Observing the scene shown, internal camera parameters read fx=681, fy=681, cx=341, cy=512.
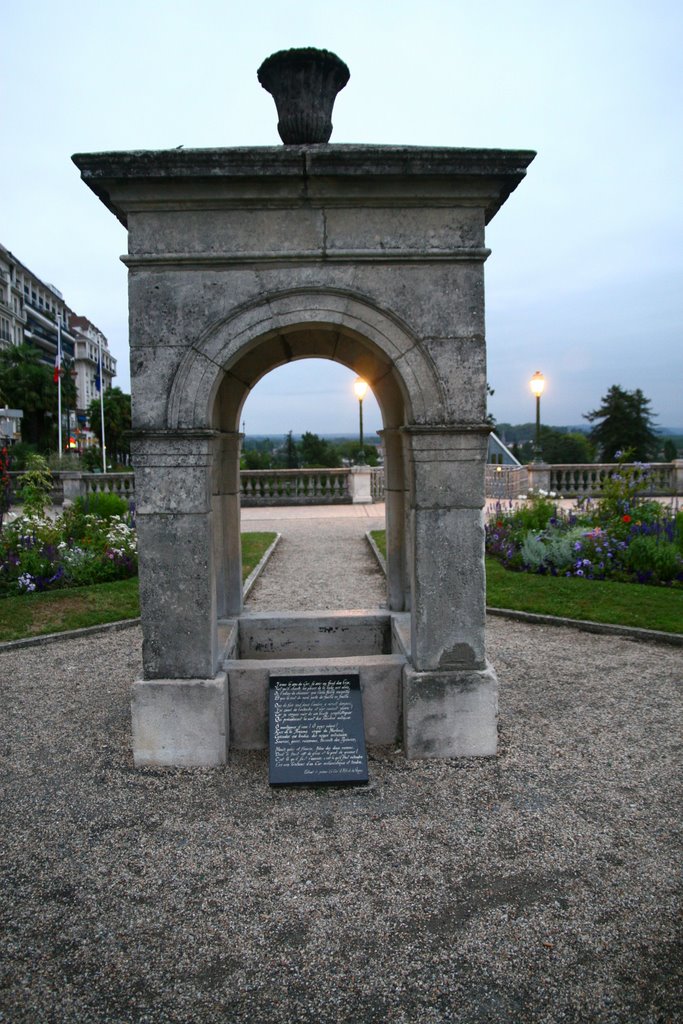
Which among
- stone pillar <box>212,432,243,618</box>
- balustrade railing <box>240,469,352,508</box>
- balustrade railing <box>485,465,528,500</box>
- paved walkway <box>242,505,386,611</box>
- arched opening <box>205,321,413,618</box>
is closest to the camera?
arched opening <box>205,321,413,618</box>

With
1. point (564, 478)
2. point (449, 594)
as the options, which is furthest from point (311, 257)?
point (564, 478)

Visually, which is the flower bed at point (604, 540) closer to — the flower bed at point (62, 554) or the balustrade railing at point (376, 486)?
the flower bed at point (62, 554)

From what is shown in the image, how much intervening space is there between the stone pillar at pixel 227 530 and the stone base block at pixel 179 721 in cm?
163

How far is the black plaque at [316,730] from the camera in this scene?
4703 millimetres

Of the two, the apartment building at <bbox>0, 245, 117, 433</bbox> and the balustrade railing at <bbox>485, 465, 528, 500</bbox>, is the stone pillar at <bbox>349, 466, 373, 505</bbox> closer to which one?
the balustrade railing at <bbox>485, 465, 528, 500</bbox>

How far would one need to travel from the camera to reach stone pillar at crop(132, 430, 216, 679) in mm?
4906

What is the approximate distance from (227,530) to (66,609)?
403 cm

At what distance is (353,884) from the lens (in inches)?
144

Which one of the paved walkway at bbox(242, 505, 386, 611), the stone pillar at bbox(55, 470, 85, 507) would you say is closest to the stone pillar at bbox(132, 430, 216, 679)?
the paved walkway at bbox(242, 505, 386, 611)

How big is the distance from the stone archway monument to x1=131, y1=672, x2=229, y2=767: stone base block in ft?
0.03

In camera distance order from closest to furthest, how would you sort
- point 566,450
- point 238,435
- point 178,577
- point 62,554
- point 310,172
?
point 310,172 < point 178,577 < point 238,435 < point 62,554 < point 566,450

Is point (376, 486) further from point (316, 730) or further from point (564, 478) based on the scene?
point (316, 730)

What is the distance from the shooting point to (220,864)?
12.6 feet

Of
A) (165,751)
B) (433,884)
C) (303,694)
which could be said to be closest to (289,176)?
(303,694)
